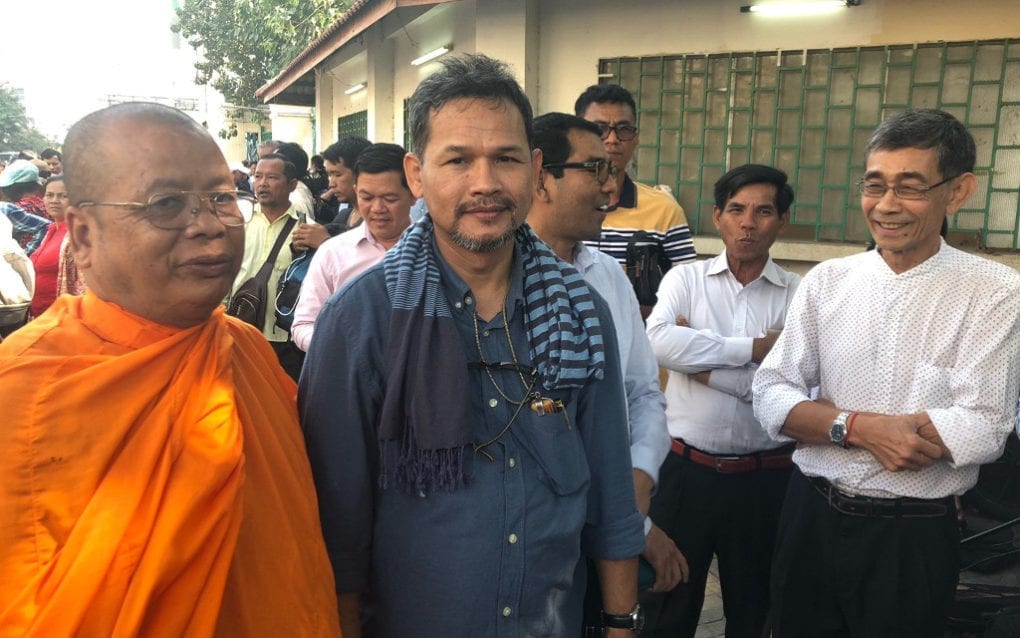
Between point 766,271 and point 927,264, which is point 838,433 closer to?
point 927,264

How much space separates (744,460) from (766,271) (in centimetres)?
85

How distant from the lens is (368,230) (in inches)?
152

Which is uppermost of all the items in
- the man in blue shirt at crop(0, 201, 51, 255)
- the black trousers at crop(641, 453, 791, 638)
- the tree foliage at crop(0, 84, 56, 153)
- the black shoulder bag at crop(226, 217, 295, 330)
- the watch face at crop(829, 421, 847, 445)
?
the tree foliage at crop(0, 84, 56, 153)

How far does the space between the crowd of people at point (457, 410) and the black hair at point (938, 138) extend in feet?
0.03

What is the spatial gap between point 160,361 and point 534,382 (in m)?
0.79

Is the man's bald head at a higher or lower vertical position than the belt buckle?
higher

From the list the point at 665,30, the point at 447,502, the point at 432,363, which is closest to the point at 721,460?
the point at 447,502

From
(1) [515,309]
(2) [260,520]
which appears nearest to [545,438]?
(1) [515,309]

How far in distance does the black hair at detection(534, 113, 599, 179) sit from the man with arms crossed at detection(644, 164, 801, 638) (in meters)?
1.09

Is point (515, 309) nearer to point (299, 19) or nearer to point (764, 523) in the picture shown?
point (764, 523)

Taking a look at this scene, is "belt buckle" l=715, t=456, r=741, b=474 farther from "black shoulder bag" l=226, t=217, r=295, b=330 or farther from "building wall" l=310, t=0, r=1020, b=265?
"building wall" l=310, t=0, r=1020, b=265

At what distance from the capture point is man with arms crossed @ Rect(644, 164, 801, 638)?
3.06 m

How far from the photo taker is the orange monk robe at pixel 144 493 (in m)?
1.19

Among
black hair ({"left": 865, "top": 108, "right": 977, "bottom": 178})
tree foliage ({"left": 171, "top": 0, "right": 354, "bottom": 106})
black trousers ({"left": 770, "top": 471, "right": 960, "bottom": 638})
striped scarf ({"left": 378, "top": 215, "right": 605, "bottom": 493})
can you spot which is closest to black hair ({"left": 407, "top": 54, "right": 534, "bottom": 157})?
striped scarf ({"left": 378, "top": 215, "right": 605, "bottom": 493})
